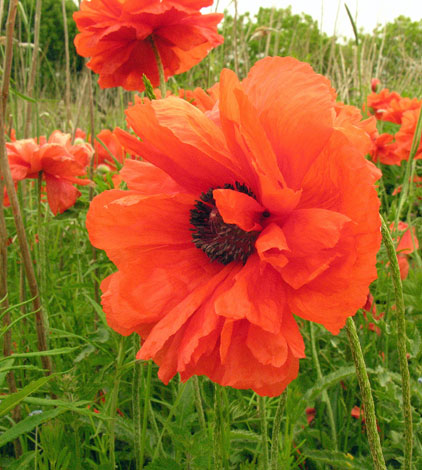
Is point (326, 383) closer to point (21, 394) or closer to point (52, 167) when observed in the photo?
point (21, 394)

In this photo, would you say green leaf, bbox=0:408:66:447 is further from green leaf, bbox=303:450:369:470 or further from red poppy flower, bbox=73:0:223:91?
red poppy flower, bbox=73:0:223:91

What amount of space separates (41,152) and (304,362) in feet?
3.18

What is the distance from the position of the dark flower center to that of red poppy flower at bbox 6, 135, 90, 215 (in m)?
0.76

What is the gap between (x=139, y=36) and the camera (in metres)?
1.27

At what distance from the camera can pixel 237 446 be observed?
3.65 feet

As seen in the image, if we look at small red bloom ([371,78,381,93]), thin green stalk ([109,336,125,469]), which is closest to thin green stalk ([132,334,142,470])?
thin green stalk ([109,336,125,469])

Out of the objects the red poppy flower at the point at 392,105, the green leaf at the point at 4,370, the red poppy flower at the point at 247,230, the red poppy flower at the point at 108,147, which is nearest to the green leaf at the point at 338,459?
the red poppy flower at the point at 247,230

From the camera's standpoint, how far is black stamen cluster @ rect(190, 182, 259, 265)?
2.36ft

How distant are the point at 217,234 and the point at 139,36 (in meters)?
0.75

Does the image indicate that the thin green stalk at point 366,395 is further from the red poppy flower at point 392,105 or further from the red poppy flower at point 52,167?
the red poppy flower at point 392,105

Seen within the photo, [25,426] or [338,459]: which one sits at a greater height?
[25,426]

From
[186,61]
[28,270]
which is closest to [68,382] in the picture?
[28,270]

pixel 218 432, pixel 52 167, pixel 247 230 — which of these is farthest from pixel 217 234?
pixel 52 167

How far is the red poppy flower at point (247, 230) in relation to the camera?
56cm
